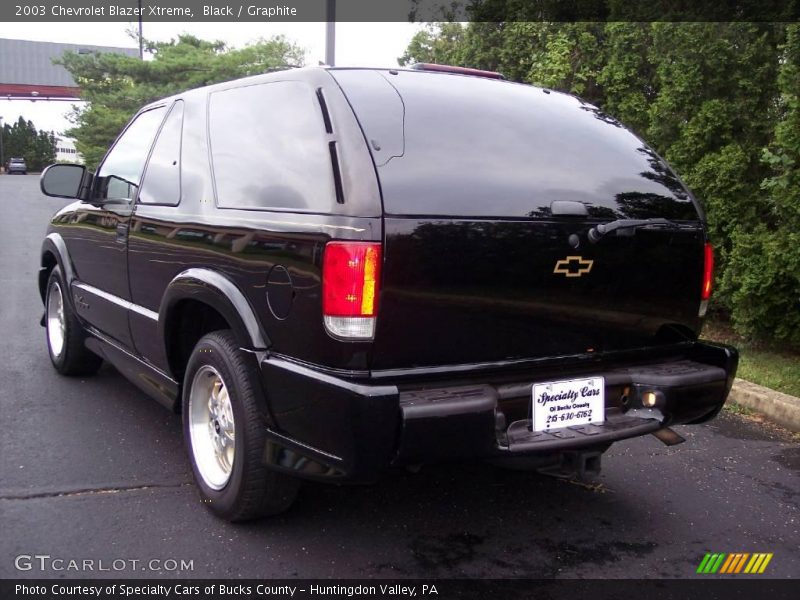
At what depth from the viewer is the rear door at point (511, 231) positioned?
260 centimetres

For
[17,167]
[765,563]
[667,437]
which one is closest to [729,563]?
[765,563]

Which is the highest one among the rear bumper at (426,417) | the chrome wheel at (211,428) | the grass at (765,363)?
the rear bumper at (426,417)

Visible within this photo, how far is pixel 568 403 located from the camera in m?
2.88

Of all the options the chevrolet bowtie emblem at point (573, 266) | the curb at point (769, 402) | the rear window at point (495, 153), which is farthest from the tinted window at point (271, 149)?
the curb at point (769, 402)

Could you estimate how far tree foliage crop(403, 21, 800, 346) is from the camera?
17.6 feet

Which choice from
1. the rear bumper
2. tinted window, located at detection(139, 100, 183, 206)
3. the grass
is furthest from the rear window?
the grass

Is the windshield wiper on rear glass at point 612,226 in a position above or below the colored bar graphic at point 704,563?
above

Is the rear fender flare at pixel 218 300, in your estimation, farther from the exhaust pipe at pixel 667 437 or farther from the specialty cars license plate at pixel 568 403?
the exhaust pipe at pixel 667 437

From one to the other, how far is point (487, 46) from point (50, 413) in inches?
275

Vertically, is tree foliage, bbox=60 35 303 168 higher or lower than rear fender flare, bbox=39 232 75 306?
higher

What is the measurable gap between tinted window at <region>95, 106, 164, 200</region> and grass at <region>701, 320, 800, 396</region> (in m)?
4.50

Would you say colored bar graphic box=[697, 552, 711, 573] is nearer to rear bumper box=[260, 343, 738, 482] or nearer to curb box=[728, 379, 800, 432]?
rear bumper box=[260, 343, 738, 482]

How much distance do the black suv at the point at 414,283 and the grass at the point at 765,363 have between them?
2443mm

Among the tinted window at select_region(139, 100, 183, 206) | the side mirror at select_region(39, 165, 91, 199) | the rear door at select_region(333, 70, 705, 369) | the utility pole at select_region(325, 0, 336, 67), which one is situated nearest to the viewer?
the rear door at select_region(333, 70, 705, 369)
